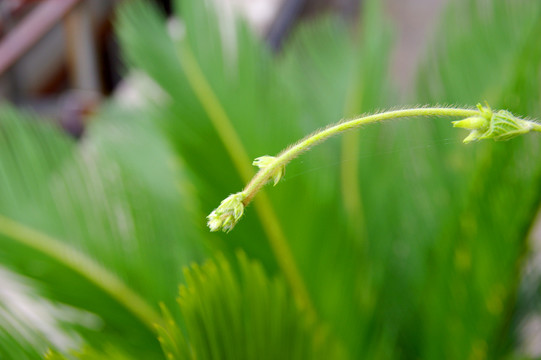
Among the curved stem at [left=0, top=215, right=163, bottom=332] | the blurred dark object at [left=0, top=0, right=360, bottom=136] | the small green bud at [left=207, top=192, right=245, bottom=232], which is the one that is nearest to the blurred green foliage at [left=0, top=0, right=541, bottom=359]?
the curved stem at [left=0, top=215, right=163, bottom=332]

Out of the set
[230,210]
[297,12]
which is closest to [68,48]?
[297,12]

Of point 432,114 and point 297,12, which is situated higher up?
point 297,12

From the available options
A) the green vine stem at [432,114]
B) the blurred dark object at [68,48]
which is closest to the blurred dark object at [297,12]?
the blurred dark object at [68,48]

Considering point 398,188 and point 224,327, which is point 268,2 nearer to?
point 398,188

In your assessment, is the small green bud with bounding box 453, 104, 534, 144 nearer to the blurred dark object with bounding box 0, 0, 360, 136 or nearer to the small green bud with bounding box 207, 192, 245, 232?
the small green bud with bounding box 207, 192, 245, 232

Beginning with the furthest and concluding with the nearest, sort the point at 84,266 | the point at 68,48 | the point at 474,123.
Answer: the point at 68,48 < the point at 84,266 < the point at 474,123

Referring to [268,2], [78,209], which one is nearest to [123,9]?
[78,209]

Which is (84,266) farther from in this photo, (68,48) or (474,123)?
(68,48)
